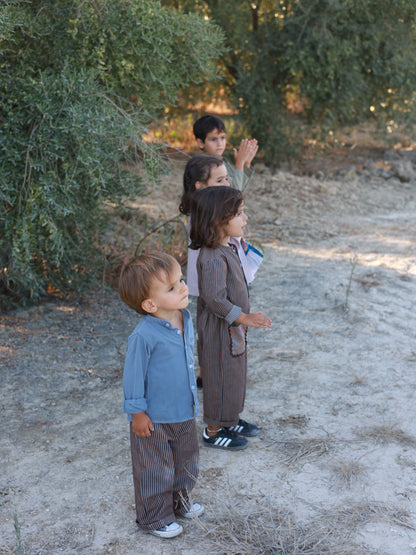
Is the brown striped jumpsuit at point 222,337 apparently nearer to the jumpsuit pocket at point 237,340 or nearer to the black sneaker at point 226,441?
the jumpsuit pocket at point 237,340

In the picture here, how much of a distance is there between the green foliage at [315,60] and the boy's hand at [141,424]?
22.8 ft

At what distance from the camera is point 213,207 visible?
10.6 feet

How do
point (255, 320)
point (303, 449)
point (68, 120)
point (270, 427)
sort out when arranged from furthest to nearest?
point (68, 120), point (270, 427), point (303, 449), point (255, 320)

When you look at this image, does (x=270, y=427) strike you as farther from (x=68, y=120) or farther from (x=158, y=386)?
(x=68, y=120)

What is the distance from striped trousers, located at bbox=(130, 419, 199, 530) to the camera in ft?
8.98

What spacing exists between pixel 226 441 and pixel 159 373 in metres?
1.00

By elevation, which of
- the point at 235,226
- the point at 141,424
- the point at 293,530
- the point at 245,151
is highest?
the point at 245,151

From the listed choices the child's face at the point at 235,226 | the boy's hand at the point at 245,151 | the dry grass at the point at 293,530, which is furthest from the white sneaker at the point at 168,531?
the boy's hand at the point at 245,151

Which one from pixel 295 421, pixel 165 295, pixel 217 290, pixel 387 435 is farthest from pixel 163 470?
pixel 387 435

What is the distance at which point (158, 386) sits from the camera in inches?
107

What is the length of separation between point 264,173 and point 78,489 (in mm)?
7341

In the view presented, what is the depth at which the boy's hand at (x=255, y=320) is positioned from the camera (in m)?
3.10

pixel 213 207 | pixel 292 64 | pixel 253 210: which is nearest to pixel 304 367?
pixel 213 207

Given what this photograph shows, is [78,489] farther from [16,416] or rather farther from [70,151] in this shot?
[70,151]
